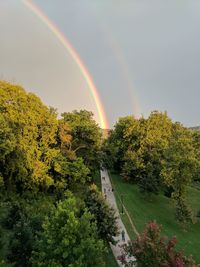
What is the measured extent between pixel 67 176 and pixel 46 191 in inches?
182

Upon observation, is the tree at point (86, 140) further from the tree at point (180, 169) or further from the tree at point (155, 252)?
the tree at point (155, 252)

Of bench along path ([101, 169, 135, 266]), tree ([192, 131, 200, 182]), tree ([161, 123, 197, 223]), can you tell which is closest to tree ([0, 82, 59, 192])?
bench along path ([101, 169, 135, 266])

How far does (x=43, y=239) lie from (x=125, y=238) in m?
18.4

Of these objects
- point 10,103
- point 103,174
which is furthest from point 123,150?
point 10,103

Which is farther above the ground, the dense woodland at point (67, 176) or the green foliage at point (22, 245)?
the dense woodland at point (67, 176)

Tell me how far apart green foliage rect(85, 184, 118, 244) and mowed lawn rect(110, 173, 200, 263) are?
768 cm

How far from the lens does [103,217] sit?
35.6 m

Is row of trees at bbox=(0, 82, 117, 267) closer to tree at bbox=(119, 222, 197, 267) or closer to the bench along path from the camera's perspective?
tree at bbox=(119, 222, 197, 267)

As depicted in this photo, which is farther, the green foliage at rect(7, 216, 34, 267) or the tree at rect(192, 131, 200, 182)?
the tree at rect(192, 131, 200, 182)

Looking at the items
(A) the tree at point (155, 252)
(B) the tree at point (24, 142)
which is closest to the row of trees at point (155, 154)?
(B) the tree at point (24, 142)

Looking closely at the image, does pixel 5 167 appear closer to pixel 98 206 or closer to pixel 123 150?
pixel 98 206

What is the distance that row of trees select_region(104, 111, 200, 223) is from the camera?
5119 centimetres

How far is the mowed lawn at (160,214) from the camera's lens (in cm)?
4305

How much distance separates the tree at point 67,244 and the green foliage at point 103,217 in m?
10.2
